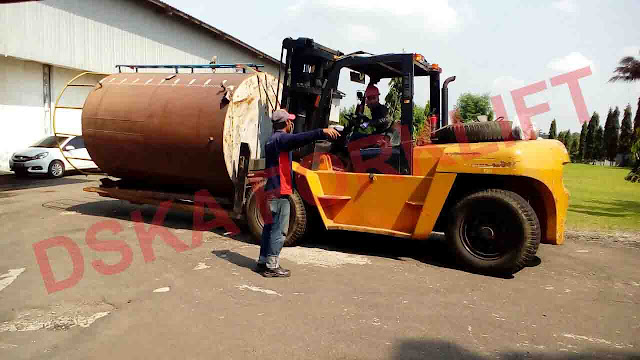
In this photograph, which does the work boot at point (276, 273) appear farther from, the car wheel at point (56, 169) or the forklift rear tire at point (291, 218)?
the car wheel at point (56, 169)

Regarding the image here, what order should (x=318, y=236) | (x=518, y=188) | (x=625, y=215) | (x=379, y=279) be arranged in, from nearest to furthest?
(x=379, y=279) → (x=518, y=188) → (x=318, y=236) → (x=625, y=215)

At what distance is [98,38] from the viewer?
19422 mm

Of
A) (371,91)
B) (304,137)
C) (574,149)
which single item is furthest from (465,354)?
(574,149)

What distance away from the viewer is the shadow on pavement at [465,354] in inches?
146

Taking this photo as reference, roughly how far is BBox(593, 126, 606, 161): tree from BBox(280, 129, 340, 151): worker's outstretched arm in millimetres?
62497

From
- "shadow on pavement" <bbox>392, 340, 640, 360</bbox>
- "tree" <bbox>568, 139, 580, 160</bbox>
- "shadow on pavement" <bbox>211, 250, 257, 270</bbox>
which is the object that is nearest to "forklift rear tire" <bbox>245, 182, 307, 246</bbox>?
"shadow on pavement" <bbox>211, 250, 257, 270</bbox>

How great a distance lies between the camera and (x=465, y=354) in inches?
148

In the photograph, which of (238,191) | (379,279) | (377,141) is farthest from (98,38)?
(379,279)

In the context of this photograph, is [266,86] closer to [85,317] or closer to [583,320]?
[85,317]

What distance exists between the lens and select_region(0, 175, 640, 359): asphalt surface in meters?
3.83

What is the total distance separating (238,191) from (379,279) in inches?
108

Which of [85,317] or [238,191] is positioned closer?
[85,317]

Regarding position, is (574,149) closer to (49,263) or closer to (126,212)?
(126,212)

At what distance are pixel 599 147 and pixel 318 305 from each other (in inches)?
2518
